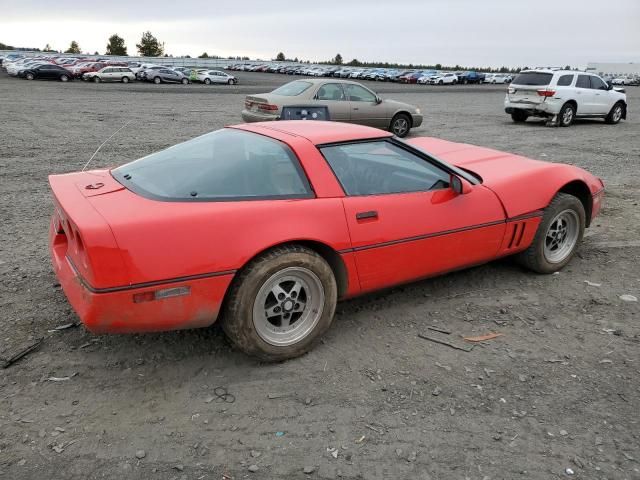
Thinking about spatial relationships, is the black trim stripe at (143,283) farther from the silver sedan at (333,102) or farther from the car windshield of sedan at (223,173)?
the silver sedan at (333,102)

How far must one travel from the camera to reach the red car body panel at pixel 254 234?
2.55m

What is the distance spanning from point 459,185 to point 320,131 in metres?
1.02

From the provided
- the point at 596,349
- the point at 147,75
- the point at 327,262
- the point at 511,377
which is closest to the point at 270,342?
the point at 327,262

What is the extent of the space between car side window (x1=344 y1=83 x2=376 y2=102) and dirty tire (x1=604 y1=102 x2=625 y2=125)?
8775 millimetres

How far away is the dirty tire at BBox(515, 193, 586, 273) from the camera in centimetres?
413

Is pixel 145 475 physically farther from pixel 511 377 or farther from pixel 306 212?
pixel 511 377

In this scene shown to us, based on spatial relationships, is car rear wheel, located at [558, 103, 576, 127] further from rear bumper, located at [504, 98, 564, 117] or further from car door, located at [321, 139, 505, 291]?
car door, located at [321, 139, 505, 291]

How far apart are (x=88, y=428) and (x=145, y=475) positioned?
0.46 m

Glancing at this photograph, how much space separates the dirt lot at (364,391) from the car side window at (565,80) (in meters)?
11.9

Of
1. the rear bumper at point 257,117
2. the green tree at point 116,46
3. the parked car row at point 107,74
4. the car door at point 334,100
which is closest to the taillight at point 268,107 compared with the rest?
the rear bumper at point 257,117

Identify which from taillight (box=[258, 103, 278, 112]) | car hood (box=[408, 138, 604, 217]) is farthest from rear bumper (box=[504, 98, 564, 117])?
car hood (box=[408, 138, 604, 217])

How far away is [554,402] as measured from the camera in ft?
9.07

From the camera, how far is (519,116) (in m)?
16.2

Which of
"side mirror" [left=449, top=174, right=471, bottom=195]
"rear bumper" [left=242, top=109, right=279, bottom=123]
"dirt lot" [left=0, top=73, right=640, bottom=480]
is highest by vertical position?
"side mirror" [left=449, top=174, right=471, bottom=195]
